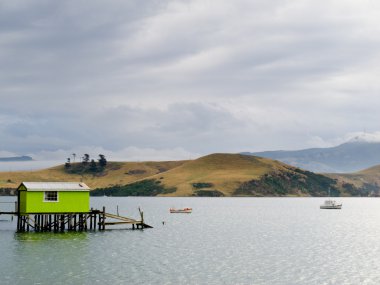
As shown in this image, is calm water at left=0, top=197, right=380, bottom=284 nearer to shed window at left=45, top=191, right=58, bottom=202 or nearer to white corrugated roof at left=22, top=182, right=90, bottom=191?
shed window at left=45, top=191, right=58, bottom=202

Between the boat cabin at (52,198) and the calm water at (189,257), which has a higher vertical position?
the boat cabin at (52,198)

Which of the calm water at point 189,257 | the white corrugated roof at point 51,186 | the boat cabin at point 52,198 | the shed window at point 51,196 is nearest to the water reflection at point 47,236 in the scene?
the calm water at point 189,257

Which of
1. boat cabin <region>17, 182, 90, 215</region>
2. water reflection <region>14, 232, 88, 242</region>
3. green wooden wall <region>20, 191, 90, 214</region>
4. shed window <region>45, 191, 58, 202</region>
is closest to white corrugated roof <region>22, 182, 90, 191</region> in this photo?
boat cabin <region>17, 182, 90, 215</region>

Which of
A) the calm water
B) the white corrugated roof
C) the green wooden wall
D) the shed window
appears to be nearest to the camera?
the calm water

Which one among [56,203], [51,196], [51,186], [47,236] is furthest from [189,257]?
[51,186]

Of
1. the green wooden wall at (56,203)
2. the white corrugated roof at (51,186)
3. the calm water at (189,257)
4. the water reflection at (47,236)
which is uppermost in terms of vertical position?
the white corrugated roof at (51,186)

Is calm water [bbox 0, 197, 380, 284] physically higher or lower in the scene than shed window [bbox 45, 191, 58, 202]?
lower

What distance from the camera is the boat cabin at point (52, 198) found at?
9575cm

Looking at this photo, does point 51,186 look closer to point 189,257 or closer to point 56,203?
point 56,203

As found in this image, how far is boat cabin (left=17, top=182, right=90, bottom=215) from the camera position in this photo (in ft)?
314

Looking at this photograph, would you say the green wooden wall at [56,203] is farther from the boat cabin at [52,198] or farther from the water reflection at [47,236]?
the water reflection at [47,236]

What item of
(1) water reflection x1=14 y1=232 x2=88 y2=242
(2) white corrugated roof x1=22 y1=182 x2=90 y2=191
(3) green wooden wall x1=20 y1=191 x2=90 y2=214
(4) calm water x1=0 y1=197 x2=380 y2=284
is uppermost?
(2) white corrugated roof x1=22 y1=182 x2=90 y2=191

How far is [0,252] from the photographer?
245 feet

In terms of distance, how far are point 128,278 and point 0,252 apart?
25.0 meters
